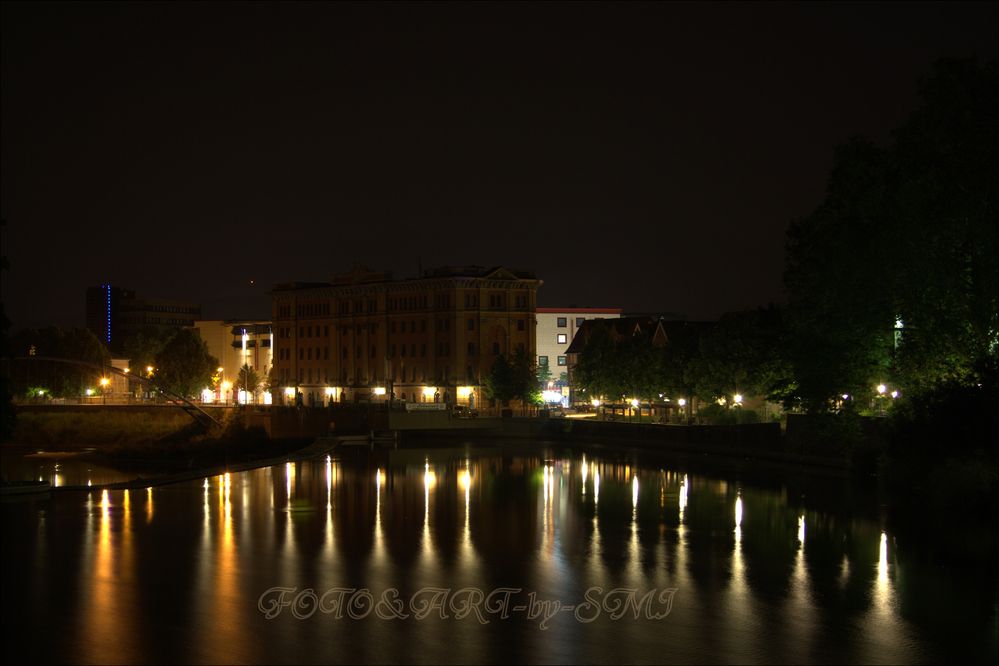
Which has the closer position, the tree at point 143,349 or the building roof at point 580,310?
the building roof at point 580,310

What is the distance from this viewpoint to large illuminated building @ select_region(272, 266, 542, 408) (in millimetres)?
123750

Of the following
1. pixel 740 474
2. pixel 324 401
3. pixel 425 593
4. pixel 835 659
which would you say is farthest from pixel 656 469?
pixel 324 401

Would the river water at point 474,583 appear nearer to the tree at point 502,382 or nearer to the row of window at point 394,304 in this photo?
the tree at point 502,382

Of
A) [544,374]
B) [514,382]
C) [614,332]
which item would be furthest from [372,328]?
[614,332]

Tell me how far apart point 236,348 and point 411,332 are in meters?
42.8

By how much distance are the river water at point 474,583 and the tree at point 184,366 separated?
98.8 m

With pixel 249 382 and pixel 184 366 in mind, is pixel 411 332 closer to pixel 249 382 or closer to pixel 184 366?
pixel 249 382

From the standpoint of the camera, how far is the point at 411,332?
127938 millimetres

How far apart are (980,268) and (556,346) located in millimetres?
103119

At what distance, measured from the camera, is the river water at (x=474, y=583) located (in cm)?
1586

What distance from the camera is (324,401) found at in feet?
437

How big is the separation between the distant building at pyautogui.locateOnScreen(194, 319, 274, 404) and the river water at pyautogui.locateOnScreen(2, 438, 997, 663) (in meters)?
112

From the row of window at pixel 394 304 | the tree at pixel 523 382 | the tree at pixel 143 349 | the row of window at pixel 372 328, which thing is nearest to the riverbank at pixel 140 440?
the tree at pixel 523 382

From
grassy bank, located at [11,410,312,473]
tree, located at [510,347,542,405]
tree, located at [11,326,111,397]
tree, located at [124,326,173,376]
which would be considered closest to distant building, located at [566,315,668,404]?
→ tree, located at [510,347,542,405]
